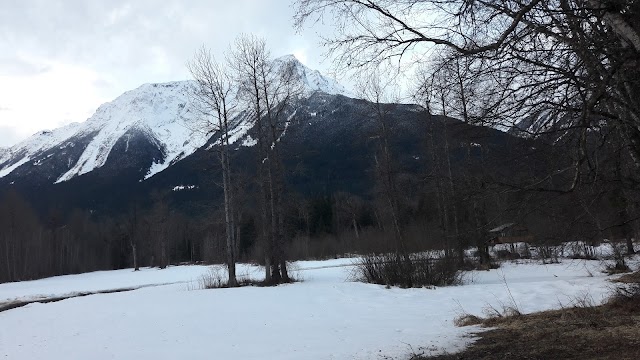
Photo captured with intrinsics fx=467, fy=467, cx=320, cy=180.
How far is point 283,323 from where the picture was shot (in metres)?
10.8

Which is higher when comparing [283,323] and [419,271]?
[419,271]

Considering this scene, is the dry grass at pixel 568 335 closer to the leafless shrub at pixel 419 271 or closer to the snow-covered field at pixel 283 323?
the snow-covered field at pixel 283 323

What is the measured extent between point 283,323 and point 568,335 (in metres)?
6.35

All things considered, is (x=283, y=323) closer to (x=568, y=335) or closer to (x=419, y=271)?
(x=568, y=335)

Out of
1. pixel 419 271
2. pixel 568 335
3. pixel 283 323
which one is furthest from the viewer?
pixel 419 271

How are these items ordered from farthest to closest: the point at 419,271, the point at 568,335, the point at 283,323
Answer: the point at 419,271
the point at 283,323
the point at 568,335

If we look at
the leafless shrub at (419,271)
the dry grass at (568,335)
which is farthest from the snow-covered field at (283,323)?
the leafless shrub at (419,271)

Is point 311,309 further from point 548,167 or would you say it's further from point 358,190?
point 358,190

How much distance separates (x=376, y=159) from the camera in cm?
2283

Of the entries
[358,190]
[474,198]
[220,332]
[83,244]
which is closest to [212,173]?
[220,332]

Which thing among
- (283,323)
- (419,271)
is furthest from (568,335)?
(419,271)

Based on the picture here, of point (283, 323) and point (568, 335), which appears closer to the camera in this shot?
point (568, 335)

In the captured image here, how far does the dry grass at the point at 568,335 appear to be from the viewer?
5.15 m

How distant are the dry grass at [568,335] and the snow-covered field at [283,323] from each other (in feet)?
2.00
